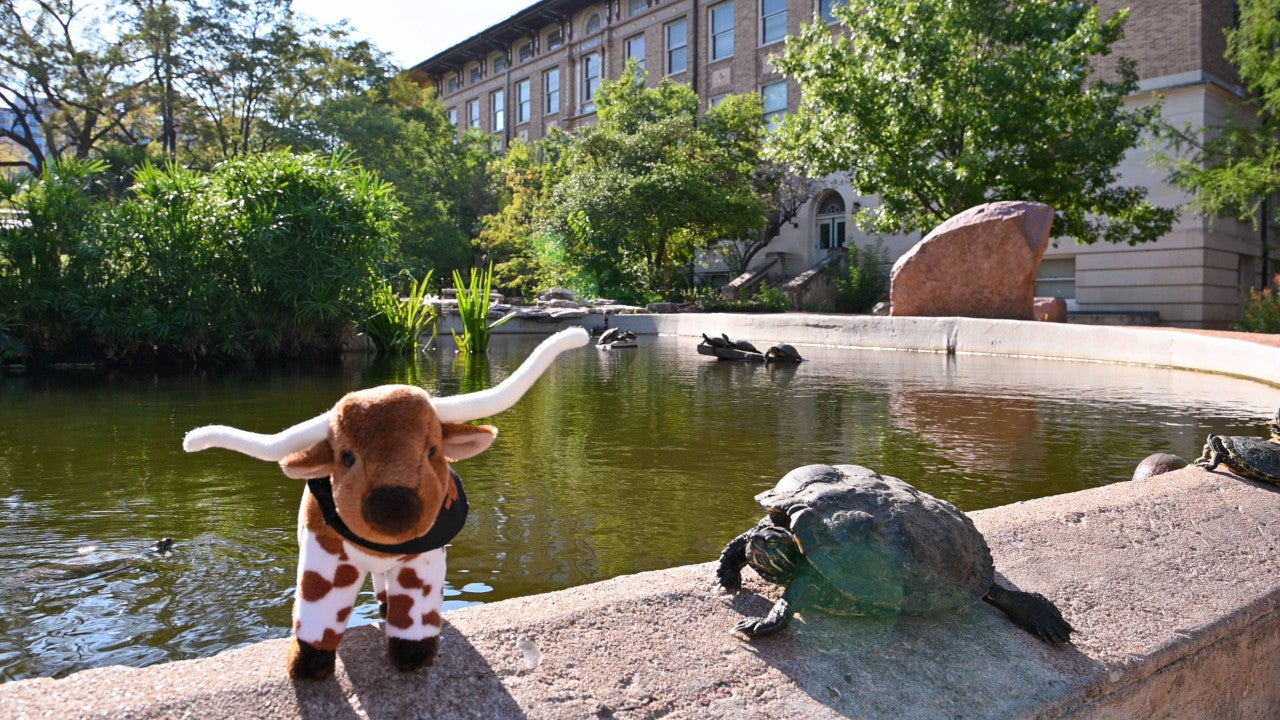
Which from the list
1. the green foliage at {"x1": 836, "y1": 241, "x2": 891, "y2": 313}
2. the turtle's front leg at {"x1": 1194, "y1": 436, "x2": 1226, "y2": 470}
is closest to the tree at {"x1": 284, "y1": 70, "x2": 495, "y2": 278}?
the green foliage at {"x1": 836, "y1": 241, "x2": 891, "y2": 313}

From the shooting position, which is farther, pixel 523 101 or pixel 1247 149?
pixel 523 101

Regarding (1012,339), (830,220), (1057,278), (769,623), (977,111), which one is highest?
(977,111)

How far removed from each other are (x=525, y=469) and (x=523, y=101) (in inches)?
1697

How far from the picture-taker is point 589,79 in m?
41.0

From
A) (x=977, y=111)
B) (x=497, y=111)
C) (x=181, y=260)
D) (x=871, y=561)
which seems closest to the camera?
(x=871, y=561)

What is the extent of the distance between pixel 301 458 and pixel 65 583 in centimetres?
211

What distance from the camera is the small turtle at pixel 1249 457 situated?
4.07 m

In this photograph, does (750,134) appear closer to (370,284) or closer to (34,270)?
(370,284)

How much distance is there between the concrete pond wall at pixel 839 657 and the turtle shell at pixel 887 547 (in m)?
0.11

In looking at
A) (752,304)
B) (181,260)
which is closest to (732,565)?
(181,260)

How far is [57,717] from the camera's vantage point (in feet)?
5.51

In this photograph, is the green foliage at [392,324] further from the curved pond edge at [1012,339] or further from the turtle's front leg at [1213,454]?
the turtle's front leg at [1213,454]

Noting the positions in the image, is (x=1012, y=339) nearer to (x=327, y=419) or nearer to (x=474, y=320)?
(x=474, y=320)

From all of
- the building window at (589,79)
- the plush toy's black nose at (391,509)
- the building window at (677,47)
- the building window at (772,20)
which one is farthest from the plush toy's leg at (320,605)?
the building window at (589,79)
